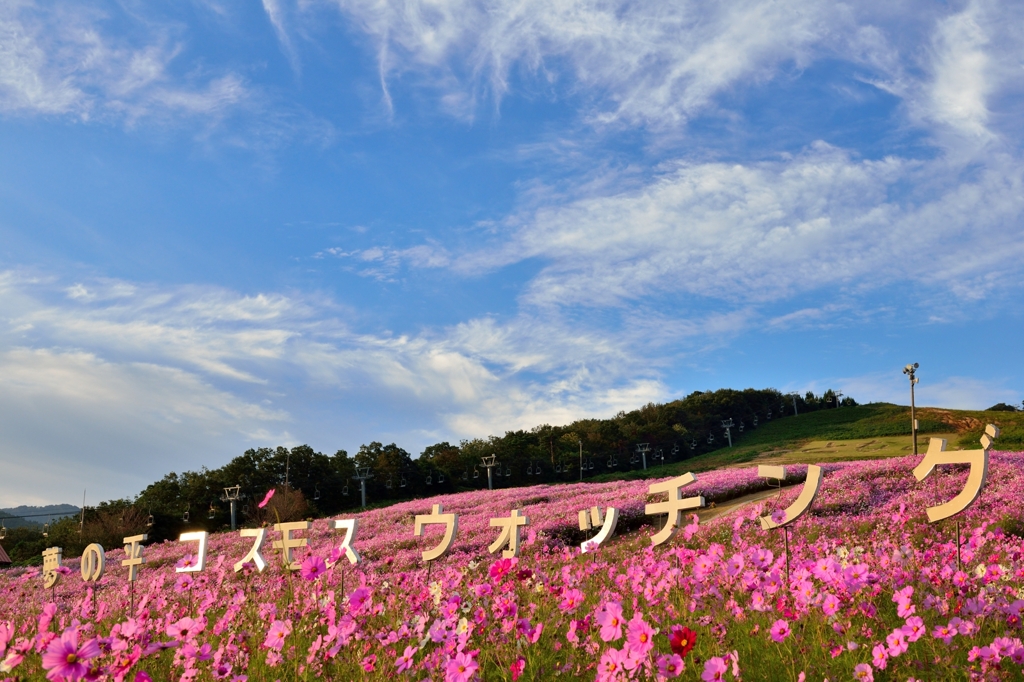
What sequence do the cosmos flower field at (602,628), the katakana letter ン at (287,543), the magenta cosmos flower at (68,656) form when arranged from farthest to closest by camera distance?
the katakana letter ン at (287,543) < the cosmos flower field at (602,628) < the magenta cosmos flower at (68,656)

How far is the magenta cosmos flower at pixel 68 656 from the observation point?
2.01 m

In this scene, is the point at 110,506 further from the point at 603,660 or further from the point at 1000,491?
the point at 603,660

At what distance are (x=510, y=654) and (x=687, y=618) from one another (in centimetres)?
107

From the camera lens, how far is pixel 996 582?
13.9 ft

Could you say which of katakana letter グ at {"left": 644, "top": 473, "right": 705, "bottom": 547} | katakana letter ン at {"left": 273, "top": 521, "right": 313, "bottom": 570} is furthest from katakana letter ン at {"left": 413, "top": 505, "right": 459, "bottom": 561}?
katakana letter グ at {"left": 644, "top": 473, "right": 705, "bottom": 547}

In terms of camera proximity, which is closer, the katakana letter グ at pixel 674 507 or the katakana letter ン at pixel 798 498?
the katakana letter ン at pixel 798 498

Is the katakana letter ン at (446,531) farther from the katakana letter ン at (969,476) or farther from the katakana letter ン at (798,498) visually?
the katakana letter ン at (969,476)

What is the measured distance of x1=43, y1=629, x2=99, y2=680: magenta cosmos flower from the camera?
2.01 meters

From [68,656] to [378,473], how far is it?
4090cm

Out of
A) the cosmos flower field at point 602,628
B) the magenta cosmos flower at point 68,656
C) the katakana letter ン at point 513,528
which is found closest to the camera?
the magenta cosmos flower at point 68,656

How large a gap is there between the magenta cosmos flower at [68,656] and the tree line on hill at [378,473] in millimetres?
23480

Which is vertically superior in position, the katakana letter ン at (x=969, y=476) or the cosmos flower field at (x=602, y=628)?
the katakana letter ン at (x=969, y=476)

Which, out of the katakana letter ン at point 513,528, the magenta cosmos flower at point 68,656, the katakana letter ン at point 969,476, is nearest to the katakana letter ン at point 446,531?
the katakana letter ン at point 513,528

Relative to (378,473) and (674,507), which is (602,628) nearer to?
(674,507)
